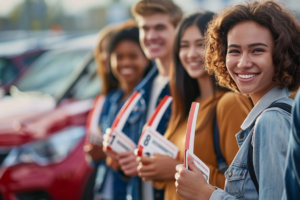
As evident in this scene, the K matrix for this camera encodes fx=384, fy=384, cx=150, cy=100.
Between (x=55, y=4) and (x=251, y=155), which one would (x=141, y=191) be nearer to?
(x=251, y=155)

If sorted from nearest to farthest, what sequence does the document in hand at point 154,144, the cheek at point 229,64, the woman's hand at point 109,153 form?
the cheek at point 229,64 < the document in hand at point 154,144 < the woman's hand at point 109,153

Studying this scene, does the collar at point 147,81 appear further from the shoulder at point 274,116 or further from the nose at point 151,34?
the shoulder at point 274,116

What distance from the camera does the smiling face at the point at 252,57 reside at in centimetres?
153

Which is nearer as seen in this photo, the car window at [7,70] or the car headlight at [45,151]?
the car headlight at [45,151]

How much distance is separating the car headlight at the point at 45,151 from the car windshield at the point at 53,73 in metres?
1.02

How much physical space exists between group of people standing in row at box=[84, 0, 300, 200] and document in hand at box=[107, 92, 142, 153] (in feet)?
0.18

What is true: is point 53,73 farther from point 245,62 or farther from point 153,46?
point 245,62

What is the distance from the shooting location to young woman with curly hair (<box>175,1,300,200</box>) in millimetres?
1387

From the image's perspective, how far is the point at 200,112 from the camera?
88.9 inches

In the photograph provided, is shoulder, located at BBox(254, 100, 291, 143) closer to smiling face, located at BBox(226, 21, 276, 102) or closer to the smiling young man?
smiling face, located at BBox(226, 21, 276, 102)

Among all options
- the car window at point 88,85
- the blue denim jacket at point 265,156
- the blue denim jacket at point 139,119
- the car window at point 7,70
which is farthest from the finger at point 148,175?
the car window at point 7,70

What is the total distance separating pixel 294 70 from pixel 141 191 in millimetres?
1680

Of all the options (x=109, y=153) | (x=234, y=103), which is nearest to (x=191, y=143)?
(x=234, y=103)

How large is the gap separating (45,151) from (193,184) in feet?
8.10
